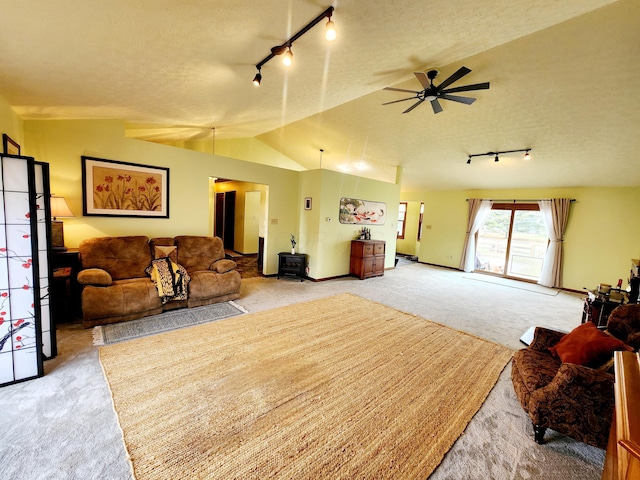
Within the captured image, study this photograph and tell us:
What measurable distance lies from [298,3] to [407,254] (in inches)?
352

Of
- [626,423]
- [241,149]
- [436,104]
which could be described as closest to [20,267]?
[626,423]

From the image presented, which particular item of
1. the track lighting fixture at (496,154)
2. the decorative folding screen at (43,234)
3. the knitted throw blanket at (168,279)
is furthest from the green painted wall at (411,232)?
the decorative folding screen at (43,234)

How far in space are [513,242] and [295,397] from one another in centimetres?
719

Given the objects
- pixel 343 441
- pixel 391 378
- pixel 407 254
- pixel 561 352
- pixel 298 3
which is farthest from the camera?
pixel 407 254

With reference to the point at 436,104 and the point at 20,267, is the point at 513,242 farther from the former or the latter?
the point at 20,267

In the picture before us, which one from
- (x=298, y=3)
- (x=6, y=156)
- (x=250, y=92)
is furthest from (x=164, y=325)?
(x=298, y=3)

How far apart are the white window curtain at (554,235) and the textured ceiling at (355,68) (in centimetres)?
81

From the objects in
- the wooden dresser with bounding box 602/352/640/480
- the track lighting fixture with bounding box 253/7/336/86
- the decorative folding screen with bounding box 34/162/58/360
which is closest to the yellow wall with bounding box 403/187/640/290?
the wooden dresser with bounding box 602/352/640/480

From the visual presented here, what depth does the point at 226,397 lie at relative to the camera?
1879 millimetres

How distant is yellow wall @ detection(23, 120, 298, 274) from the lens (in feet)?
10.7

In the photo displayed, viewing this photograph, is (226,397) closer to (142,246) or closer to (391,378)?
(391,378)

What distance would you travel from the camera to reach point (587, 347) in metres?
→ 1.68

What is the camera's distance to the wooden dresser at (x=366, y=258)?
5746 mm

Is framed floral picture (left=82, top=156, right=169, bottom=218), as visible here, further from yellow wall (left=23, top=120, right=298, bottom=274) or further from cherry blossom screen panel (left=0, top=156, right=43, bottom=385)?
cherry blossom screen panel (left=0, top=156, right=43, bottom=385)
